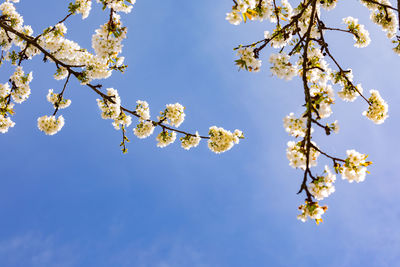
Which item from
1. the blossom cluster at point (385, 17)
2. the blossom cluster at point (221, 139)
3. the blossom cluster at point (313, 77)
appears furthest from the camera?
the blossom cluster at point (221, 139)

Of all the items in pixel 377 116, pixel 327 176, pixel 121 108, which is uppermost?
pixel 121 108

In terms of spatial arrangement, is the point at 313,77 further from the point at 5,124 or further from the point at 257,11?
the point at 5,124

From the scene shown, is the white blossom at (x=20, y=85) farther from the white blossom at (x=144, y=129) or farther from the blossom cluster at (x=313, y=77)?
the blossom cluster at (x=313, y=77)

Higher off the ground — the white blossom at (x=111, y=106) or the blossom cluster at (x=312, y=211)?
the white blossom at (x=111, y=106)

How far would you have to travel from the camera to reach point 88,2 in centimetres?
746

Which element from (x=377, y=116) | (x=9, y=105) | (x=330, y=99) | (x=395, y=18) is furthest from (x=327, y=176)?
(x=9, y=105)

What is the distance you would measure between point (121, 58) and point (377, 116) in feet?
21.1

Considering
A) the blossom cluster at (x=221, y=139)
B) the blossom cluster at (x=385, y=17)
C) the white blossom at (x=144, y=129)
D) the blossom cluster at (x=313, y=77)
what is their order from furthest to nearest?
the white blossom at (x=144, y=129), the blossom cluster at (x=221, y=139), the blossom cluster at (x=385, y=17), the blossom cluster at (x=313, y=77)

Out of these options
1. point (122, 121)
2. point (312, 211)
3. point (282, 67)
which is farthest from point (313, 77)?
point (122, 121)

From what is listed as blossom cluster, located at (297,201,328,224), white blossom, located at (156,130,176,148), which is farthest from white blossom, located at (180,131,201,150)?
blossom cluster, located at (297,201,328,224)

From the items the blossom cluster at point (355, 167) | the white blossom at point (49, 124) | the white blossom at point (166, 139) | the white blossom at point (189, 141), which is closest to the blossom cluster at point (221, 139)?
the white blossom at point (189, 141)

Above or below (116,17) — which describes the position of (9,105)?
above

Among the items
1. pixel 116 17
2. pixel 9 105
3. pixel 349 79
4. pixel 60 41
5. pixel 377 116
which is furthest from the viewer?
pixel 9 105

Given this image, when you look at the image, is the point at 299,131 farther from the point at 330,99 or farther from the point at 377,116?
the point at 377,116
